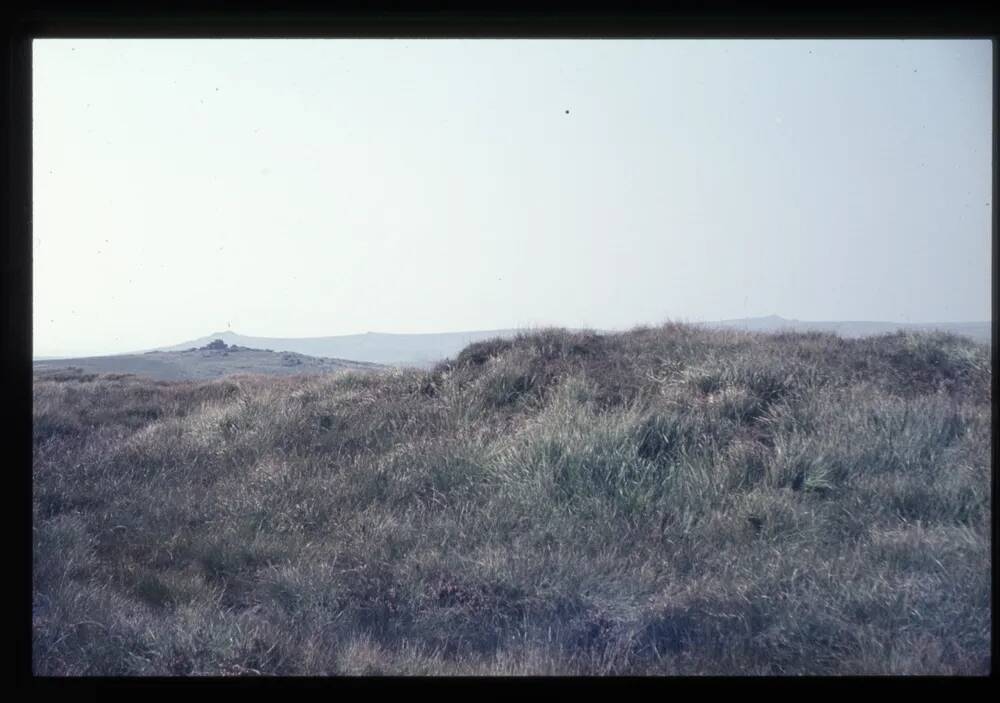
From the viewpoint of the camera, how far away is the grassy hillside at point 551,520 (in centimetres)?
310

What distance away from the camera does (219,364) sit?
7629 millimetres

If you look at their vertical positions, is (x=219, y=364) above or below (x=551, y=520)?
above

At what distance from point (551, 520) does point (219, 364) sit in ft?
15.3

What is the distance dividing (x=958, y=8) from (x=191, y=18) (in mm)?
2390

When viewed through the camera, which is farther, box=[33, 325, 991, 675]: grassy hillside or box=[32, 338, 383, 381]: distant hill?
box=[32, 338, 383, 381]: distant hill

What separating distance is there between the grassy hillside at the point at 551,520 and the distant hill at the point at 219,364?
1.81 feet

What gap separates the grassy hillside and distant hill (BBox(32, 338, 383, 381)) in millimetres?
550

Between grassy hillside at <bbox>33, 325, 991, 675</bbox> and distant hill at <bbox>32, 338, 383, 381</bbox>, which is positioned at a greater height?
distant hill at <bbox>32, 338, 383, 381</bbox>

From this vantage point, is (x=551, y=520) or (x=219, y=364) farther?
(x=219, y=364)

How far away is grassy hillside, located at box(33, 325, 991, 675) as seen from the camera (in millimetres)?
3104

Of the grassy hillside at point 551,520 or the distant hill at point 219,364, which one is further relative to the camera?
the distant hill at point 219,364
